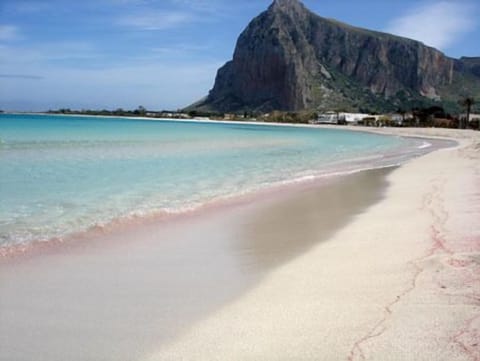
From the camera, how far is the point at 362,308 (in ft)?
15.4

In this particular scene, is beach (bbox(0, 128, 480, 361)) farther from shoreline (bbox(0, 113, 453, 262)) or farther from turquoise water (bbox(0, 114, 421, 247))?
turquoise water (bbox(0, 114, 421, 247))

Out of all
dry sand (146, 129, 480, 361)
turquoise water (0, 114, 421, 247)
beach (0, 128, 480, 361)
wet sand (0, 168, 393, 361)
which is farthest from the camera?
turquoise water (0, 114, 421, 247)

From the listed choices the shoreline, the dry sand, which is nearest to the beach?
the dry sand

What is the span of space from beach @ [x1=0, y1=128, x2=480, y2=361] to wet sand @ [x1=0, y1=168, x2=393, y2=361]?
2cm

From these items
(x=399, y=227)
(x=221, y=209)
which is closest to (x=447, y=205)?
(x=399, y=227)

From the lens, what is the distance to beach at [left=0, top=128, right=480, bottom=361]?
3973 mm

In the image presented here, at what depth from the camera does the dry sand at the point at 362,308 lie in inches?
152

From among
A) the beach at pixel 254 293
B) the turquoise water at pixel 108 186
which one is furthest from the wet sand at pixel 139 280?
the turquoise water at pixel 108 186

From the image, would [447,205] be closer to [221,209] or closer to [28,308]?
[221,209]

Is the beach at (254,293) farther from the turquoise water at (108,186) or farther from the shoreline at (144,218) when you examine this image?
the turquoise water at (108,186)

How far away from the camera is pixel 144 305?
4969mm

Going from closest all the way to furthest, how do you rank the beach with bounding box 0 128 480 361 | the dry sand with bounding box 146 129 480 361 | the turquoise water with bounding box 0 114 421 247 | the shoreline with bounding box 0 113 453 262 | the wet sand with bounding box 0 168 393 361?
1. the dry sand with bounding box 146 129 480 361
2. the beach with bounding box 0 128 480 361
3. the wet sand with bounding box 0 168 393 361
4. the shoreline with bounding box 0 113 453 262
5. the turquoise water with bounding box 0 114 421 247

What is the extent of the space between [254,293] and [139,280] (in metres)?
1.39

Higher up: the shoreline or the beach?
the beach
